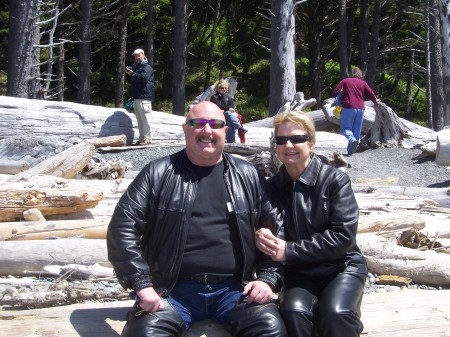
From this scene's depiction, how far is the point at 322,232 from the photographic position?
3.97 meters

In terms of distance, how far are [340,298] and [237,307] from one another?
1.72 feet

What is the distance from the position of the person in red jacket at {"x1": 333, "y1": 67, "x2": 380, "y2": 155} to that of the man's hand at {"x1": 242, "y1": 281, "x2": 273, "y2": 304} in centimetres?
946

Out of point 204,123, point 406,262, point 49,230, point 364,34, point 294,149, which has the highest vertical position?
point 364,34

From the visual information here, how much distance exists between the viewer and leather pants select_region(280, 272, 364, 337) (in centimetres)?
367

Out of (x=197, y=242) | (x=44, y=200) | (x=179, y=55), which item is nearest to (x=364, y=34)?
(x=179, y=55)

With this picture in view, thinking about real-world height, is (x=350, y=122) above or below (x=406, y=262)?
above

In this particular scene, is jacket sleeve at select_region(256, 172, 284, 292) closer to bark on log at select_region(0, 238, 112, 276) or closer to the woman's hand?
the woman's hand

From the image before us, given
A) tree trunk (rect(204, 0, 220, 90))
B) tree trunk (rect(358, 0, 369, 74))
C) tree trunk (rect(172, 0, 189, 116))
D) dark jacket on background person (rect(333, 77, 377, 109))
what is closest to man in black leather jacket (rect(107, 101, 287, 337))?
dark jacket on background person (rect(333, 77, 377, 109))

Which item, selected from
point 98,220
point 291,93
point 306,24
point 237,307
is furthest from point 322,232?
point 306,24

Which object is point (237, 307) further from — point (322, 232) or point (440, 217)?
point (440, 217)

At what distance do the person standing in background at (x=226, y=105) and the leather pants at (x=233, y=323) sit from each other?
28.9 feet

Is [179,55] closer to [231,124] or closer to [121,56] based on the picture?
[121,56]

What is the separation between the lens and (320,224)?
13.0 ft

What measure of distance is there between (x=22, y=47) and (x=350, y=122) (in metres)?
7.03
